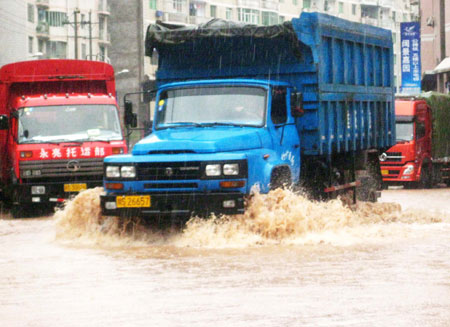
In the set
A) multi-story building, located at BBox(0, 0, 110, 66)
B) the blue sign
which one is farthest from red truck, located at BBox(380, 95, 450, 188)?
multi-story building, located at BBox(0, 0, 110, 66)

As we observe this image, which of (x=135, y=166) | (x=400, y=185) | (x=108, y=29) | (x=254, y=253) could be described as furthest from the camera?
(x=108, y=29)

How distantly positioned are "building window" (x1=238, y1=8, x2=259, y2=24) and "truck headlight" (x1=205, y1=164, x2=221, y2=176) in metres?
75.8

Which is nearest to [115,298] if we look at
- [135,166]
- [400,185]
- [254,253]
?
[254,253]

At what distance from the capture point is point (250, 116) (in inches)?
567

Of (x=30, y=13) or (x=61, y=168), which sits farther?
(x=30, y=13)

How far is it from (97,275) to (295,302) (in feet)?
9.09

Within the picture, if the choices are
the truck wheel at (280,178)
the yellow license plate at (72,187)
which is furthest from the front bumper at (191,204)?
the yellow license plate at (72,187)

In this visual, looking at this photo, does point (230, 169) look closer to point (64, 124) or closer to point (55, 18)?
point (64, 124)

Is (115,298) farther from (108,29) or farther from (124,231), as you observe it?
(108,29)

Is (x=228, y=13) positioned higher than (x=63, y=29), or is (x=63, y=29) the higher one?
(x=228, y=13)

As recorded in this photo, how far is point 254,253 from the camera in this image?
12.4 metres

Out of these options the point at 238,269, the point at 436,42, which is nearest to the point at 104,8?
the point at 436,42

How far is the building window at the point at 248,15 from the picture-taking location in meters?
88.6

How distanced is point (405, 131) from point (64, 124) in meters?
12.6
